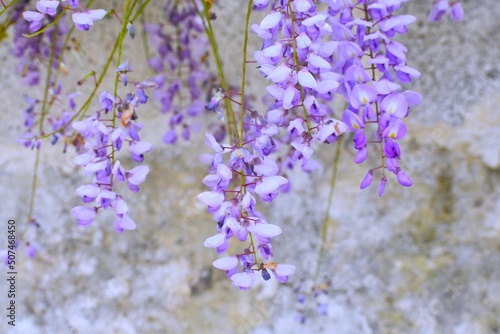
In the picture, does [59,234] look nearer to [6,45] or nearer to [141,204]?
[141,204]

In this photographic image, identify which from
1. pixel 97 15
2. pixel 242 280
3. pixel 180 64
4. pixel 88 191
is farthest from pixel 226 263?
pixel 180 64

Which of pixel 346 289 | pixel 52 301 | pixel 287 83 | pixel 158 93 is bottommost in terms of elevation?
pixel 52 301

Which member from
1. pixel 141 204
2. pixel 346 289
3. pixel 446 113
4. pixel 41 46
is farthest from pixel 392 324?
pixel 41 46

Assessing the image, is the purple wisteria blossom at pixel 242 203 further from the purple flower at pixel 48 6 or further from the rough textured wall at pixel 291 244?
the rough textured wall at pixel 291 244

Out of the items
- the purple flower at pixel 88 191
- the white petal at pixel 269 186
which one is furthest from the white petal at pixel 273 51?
the purple flower at pixel 88 191

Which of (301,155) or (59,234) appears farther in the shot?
(59,234)

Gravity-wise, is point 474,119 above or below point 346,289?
above

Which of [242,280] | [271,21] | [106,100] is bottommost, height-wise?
[242,280]

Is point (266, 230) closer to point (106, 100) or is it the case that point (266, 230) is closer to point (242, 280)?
point (242, 280)

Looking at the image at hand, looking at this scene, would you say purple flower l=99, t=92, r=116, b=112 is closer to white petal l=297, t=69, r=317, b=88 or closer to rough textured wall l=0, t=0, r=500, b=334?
white petal l=297, t=69, r=317, b=88
